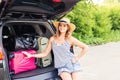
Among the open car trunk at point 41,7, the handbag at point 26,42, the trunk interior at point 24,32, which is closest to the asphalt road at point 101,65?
the trunk interior at point 24,32

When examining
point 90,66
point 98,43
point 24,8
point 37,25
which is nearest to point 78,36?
point 98,43

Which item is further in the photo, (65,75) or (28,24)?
(28,24)

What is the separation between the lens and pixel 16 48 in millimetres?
5668

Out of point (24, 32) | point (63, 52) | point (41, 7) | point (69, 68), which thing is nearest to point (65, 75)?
point (69, 68)

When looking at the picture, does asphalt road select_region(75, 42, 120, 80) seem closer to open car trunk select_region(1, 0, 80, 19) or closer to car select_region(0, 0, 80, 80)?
car select_region(0, 0, 80, 80)

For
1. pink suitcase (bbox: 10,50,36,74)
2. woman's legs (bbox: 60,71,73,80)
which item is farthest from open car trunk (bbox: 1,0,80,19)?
woman's legs (bbox: 60,71,73,80)

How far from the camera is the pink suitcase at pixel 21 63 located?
5305 mm

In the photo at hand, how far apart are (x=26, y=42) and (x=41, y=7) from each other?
0.69 metres

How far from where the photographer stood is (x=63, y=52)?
5656 mm

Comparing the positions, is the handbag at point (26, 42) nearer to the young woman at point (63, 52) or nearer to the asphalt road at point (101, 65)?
the young woman at point (63, 52)

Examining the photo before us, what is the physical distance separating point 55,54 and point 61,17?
0.74 m

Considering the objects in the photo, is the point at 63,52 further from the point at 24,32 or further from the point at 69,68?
the point at 24,32

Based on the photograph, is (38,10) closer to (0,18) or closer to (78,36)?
(0,18)

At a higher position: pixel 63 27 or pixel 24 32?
pixel 63 27
